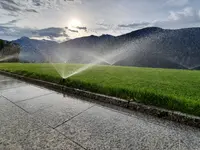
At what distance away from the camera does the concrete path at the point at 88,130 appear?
2146 millimetres

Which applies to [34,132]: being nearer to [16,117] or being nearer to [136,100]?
[16,117]

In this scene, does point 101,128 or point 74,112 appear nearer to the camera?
point 101,128

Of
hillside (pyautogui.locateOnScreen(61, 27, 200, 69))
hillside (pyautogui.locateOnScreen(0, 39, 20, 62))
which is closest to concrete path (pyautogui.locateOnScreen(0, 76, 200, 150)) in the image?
hillside (pyautogui.locateOnScreen(0, 39, 20, 62))

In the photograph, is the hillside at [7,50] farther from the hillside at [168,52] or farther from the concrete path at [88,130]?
the hillside at [168,52]

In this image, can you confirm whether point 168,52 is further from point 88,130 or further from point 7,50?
point 88,130

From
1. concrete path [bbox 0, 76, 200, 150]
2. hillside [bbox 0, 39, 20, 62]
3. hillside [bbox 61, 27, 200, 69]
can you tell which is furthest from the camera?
hillside [bbox 61, 27, 200, 69]

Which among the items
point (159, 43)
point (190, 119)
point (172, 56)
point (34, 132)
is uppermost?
point (159, 43)

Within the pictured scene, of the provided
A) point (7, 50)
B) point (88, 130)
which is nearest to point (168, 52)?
point (7, 50)

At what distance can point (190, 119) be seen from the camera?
2.72 m

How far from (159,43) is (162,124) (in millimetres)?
149009

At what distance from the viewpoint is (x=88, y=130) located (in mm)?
2559

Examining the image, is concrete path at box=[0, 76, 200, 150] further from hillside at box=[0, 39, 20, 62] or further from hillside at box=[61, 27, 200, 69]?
hillside at box=[61, 27, 200, 69]

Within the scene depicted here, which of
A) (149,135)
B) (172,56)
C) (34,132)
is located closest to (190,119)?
(149,135)

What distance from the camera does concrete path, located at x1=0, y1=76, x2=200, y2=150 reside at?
2.15m
